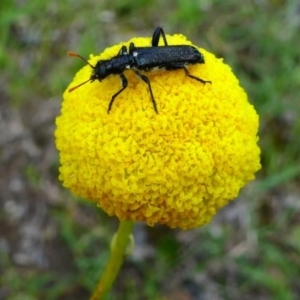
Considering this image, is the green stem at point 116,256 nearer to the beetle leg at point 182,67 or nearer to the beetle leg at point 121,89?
the beetle leg at point 121,89

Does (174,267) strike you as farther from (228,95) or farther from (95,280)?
(228,95)

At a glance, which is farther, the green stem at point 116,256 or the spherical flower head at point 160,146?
the green stem at point 116,256

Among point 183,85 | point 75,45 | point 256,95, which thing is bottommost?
point 183,85

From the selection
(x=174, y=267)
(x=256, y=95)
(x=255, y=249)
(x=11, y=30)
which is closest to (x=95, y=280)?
(x=174, y=267)

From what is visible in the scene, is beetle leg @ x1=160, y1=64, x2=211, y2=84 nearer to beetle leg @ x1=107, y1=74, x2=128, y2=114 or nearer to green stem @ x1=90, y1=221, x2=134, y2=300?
beetle leg @ x1=107, y1=74, x2=128, y2=114

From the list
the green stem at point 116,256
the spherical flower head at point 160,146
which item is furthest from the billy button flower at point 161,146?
the green stem at point 116,256
